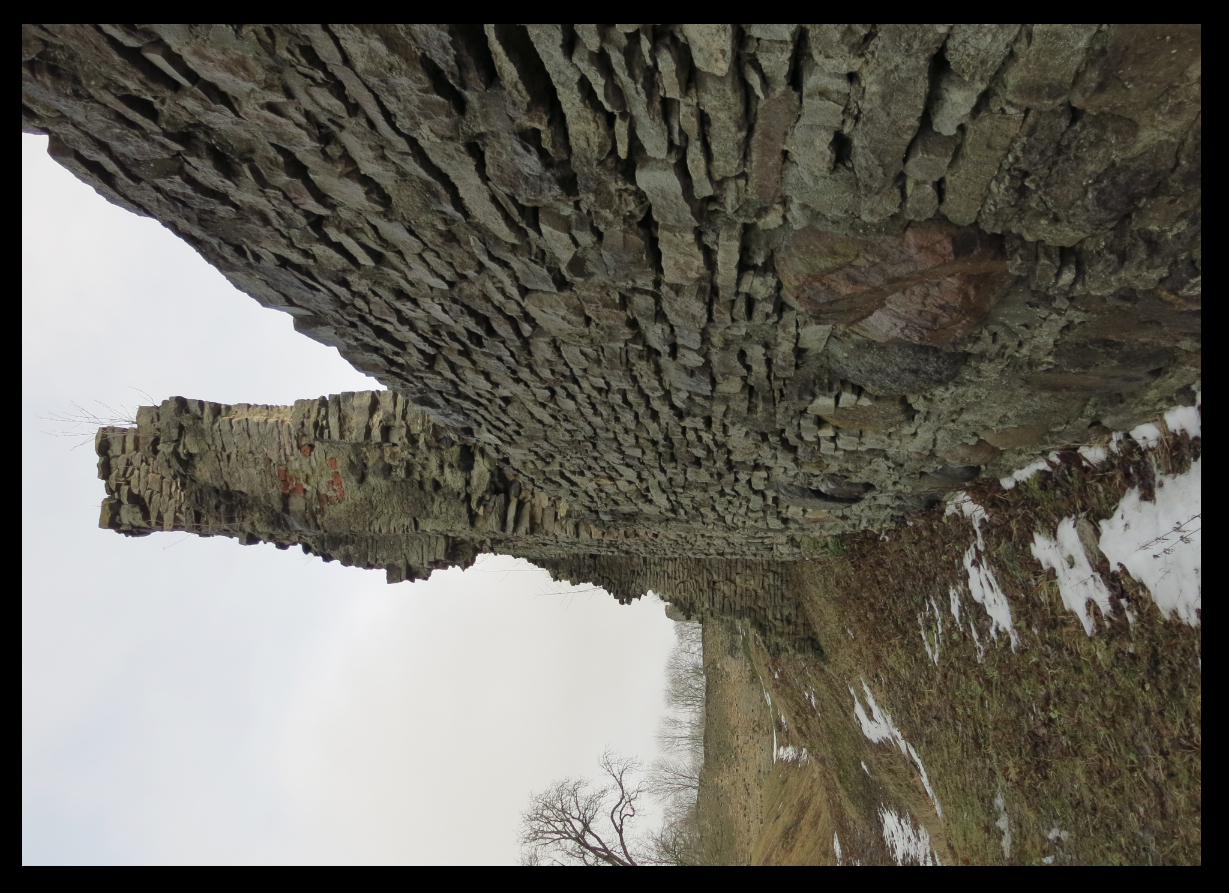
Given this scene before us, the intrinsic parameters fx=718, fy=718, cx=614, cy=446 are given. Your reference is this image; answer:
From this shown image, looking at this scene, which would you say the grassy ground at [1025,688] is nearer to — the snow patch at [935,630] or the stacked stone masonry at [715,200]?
the snow patch at [935,630]

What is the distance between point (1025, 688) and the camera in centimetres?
403

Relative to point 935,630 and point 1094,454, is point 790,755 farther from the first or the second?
point 1094,454

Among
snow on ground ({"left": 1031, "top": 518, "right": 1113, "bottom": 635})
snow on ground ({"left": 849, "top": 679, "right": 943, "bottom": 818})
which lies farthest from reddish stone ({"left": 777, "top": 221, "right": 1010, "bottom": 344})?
snow on ground ({"left": 849, "top": 679, "right": 943, "bottom": 818})

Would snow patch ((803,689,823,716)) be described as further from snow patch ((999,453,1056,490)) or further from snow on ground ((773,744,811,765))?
snow patch ((999,453,1056,490))

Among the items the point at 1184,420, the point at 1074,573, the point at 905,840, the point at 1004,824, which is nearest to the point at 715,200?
the point at 1184,420

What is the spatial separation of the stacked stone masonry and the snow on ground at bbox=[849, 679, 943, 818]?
3237 mm

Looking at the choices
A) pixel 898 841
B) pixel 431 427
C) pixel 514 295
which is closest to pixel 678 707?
pixel 898 841

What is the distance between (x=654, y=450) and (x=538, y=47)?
122 inches

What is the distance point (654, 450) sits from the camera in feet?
15.8

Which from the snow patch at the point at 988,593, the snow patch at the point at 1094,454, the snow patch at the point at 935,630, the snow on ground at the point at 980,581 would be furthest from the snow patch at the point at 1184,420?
the snow patch at the point at 935,630

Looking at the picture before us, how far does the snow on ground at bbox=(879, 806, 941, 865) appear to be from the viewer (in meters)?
6.46

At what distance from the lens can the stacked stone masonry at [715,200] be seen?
181cm

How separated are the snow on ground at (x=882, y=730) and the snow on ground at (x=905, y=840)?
0.73 meters
